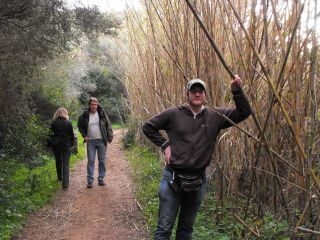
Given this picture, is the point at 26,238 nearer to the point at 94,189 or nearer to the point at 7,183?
the point at 7,183

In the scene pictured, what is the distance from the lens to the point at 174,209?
3.18 metres

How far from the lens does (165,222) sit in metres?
3.14

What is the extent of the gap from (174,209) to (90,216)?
8.45ft

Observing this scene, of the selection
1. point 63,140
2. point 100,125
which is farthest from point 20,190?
point 100,125

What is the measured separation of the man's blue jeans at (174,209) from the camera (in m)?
3.15

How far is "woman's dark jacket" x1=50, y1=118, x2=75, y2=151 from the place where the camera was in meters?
6.81

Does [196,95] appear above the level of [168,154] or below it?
above

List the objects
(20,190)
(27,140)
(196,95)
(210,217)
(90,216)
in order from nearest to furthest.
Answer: (196,95) → (210,217) → (90,216) → (20,190) → (27,140)

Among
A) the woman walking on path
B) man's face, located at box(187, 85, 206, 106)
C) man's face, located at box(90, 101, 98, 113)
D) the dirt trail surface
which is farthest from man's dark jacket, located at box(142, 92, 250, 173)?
the woman walking on path

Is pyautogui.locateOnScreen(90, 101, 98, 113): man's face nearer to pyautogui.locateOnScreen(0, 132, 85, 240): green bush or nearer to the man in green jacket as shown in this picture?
the man in green jacket

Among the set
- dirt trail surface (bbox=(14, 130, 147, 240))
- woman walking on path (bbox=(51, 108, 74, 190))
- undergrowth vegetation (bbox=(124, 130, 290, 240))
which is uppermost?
woman walking on path (bbox=(51, 108, 74, 190))

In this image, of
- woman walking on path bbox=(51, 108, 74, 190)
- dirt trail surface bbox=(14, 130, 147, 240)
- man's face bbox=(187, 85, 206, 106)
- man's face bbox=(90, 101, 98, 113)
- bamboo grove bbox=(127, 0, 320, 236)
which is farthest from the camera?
woman walking on path bbox=(51, 108, 74, 190)

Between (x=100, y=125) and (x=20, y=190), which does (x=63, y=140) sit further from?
(x=20, y=190)

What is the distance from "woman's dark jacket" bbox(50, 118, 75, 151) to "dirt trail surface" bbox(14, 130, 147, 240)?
0.81 meters
